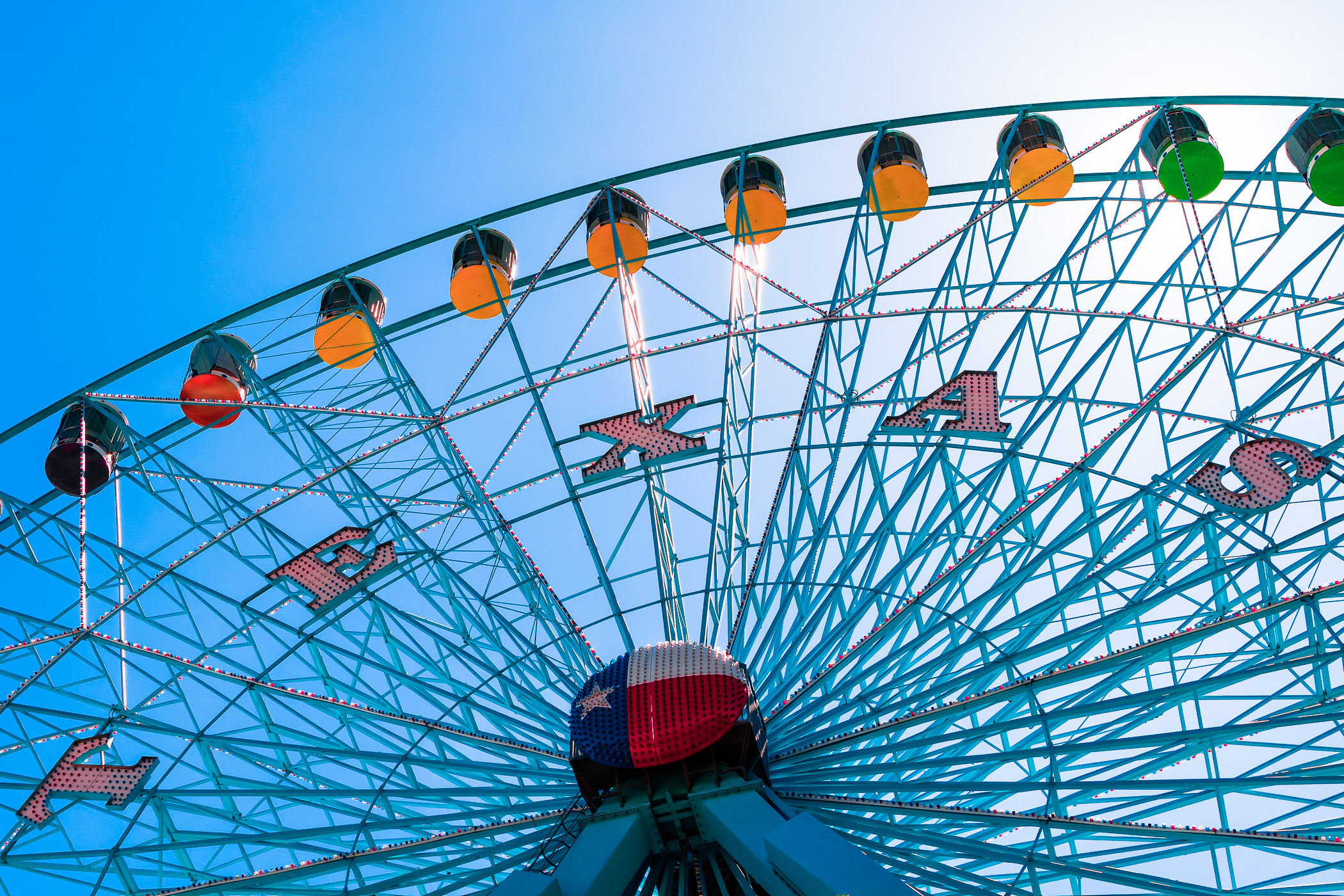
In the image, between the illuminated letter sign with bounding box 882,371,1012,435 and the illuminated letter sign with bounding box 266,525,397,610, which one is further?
the illuminated letter sign with bounding box 266,525,397,610

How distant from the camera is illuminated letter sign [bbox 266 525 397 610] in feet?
46.4

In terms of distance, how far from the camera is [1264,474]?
12711 mm

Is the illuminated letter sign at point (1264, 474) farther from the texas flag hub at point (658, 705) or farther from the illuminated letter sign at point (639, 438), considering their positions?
the illuminated letter sign at point (639, 438)

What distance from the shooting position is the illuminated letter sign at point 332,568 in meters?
14.1

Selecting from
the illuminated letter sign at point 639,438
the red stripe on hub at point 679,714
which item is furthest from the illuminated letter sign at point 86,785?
the illuminated letter sign at point 639,438

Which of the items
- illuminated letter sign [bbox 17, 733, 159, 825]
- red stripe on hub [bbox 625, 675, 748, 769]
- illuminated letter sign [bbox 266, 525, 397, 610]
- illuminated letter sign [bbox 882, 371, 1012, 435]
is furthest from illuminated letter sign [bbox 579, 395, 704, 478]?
illuminated letter sign [bbox 17, 733, 159, 825]

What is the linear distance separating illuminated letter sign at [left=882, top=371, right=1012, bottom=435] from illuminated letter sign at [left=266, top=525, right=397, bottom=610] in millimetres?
7003

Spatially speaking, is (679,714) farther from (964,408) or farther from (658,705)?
(964,408)

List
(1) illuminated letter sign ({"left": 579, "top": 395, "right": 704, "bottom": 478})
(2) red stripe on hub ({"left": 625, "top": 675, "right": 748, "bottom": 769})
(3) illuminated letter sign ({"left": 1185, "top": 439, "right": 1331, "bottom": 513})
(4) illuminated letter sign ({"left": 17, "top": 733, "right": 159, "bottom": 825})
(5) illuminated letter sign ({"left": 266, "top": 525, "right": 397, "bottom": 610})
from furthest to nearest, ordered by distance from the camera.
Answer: (5) illuminated letter sign ({"left": 266, "top": 525, "right": 397, "bottom": 610})
(1) illuminated letter sign ({"left": 579, "top": 395, "right": 704, "bottom": 478})
(4) illuminated letter sign ({"left": 17, "top": 733, "right": 159, "bottom": 825})
(3) illuminated letter sign ({"left": 1185, "top": 439, "right": 1331, "bottom": 513})
(2) red stripe on hub ({"left": 625, "top": 675, "right": 748, "bottom": 769})

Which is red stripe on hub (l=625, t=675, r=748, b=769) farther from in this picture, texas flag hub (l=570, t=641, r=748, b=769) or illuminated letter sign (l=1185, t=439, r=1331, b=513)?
illuminated letter sign (l=1185, t=439, r=1331, b=513)

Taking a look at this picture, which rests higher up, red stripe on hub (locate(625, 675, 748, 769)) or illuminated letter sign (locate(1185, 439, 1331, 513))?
illuminated letter sign (locate(1185, 439, 1331, 513))

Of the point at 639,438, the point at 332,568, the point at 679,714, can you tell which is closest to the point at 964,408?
the point at 639,438

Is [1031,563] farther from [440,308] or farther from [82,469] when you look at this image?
[82,469]

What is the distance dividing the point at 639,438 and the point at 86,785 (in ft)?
26.7
